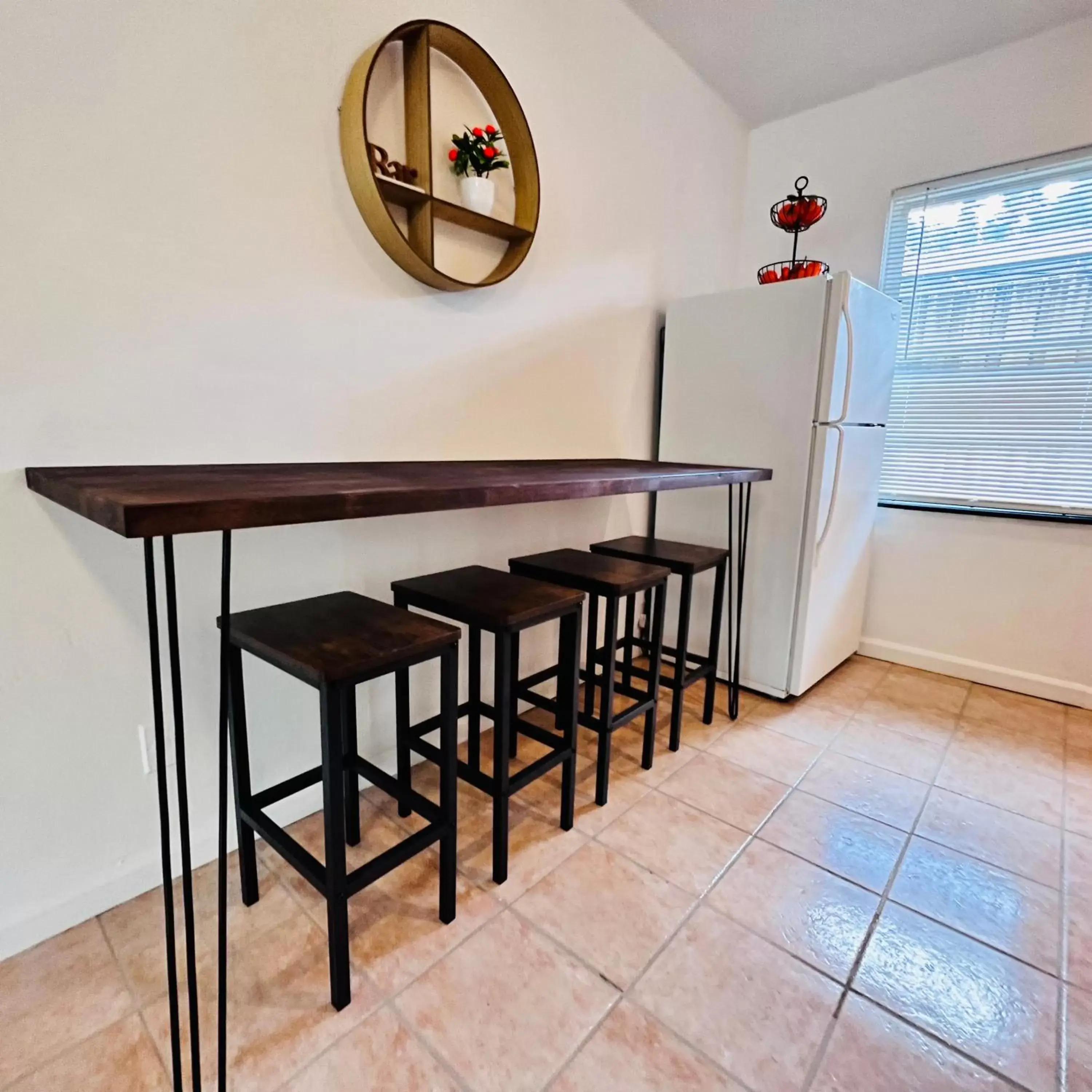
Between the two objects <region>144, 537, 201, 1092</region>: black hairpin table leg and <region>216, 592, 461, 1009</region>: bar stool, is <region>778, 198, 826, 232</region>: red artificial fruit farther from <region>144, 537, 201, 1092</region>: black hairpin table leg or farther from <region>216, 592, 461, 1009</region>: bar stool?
<region>144, 537, 201, 1092</region>: black hairpin table leg

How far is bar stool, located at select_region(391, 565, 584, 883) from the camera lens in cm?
140

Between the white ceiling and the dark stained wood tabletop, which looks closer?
the dark stained wood tabletop

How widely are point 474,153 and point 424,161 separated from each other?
0.20 metres

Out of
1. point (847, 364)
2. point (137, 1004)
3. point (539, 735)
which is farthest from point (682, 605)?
point (137, 1004)

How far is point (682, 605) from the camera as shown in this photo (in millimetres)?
1950

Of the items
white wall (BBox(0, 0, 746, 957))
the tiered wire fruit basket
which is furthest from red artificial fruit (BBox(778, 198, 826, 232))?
white wall (BBox(0, 0, 746, 957))

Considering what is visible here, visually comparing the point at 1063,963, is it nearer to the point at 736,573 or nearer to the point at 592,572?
the point at 592,572

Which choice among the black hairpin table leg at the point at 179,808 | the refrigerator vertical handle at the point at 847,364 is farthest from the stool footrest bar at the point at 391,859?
the refrigerator vertical handle at the point at 847,364

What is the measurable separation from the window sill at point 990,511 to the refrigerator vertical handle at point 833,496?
2.27ft

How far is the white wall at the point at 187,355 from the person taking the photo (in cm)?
112

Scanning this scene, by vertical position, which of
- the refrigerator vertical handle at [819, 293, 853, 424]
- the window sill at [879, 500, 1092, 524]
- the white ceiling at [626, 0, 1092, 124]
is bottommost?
the window sill at [879, 500, 1092, 524]

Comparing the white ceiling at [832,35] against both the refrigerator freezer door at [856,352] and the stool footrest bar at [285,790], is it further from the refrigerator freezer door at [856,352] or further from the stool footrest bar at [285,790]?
the stool footrest bar at [285,790]

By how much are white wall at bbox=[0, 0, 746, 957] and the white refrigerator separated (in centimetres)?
91

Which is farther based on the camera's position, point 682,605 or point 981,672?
point 981,672
